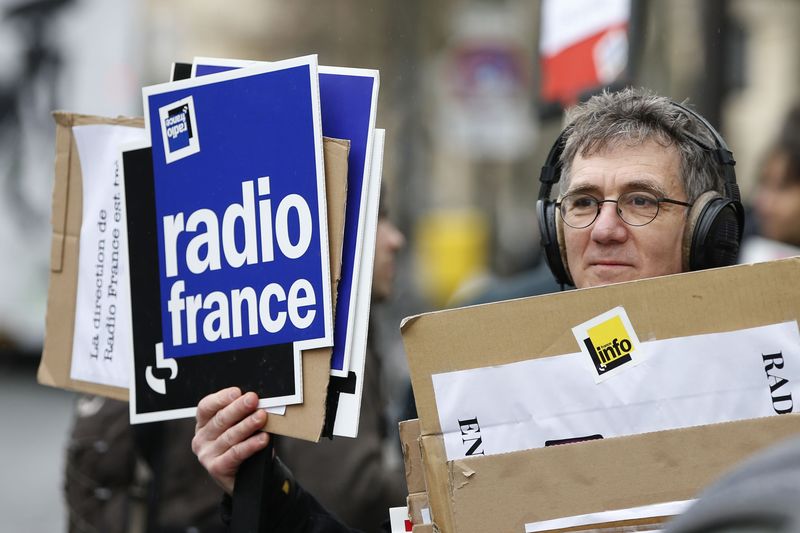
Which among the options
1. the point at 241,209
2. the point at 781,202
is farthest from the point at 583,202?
the point at 781,202

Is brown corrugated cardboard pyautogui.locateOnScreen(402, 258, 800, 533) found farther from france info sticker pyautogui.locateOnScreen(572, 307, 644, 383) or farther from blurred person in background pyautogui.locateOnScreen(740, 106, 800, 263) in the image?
blurred person in background pyautogui.locateOnScreen(740, 106, 800, 263)

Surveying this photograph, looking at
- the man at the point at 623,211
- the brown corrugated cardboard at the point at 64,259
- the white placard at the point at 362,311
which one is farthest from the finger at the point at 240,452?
the brown corrugated cardboard at the point at 64,259

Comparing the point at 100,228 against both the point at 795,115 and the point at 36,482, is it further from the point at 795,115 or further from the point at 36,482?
the point at 36,482

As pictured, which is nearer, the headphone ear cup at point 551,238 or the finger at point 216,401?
the finger at point 216,401

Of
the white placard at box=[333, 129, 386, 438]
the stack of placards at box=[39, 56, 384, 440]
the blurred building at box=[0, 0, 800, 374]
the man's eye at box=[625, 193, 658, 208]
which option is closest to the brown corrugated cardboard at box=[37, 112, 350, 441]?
the stack of placards at box=[39, 56, 384, 440]

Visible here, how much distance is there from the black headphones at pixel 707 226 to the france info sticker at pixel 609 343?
47cm

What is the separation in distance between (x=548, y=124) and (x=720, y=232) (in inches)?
128

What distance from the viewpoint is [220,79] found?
8.28 feet

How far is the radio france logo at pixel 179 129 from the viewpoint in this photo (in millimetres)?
2555

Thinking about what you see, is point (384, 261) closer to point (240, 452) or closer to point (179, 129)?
point (179, 129)

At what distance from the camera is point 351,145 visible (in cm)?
243

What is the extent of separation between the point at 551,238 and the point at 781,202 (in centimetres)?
264

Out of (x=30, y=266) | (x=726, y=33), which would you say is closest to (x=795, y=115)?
(x=726, y=33)

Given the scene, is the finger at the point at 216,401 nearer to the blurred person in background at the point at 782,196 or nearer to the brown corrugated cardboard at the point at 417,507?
the brown corrugated cardboard at the point at 417,507
